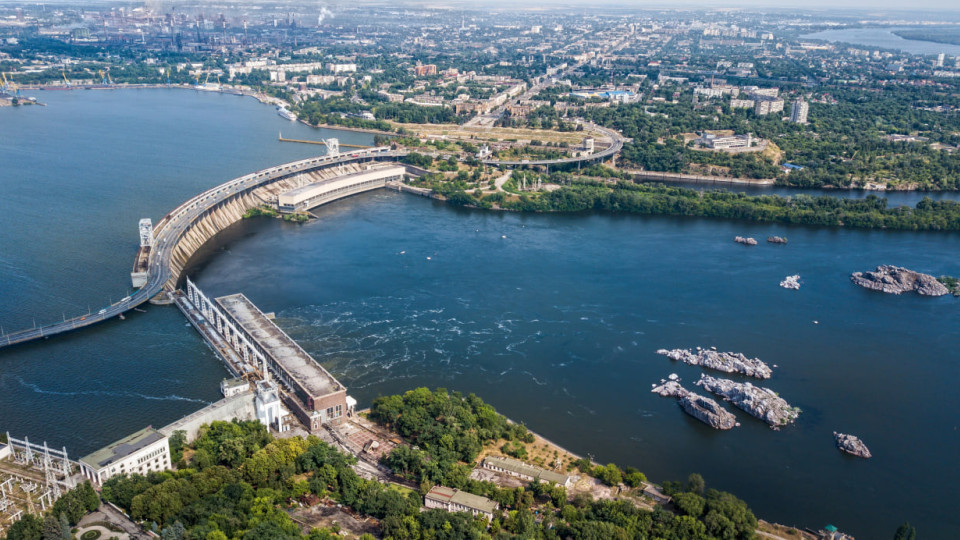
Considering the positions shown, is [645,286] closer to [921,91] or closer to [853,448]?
[853,448]

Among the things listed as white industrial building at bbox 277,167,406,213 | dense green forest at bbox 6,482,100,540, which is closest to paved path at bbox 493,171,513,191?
white industrial building at bbox 277,167,406,213

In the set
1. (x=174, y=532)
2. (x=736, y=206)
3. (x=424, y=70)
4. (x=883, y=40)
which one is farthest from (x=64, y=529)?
(x=883, y=40)

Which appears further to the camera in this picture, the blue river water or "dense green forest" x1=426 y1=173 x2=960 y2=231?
the blue river water

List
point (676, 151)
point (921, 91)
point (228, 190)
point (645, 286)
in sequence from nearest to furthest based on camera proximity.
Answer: point (645, 286) < point (228, 190) < point (676, 151) < point (921, 91)

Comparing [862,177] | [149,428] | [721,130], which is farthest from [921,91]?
[149,428]

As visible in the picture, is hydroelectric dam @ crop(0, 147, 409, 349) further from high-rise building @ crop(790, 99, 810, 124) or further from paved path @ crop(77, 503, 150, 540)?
high-rise building @ crop(790, 99, 810, 124)

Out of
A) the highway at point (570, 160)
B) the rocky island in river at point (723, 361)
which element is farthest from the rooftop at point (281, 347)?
the highway at point (570, 160)

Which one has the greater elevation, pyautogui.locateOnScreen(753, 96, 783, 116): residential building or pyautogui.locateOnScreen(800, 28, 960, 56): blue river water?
pyautogui.locateOnScreen(800, 28, 960, 56): blue river water
